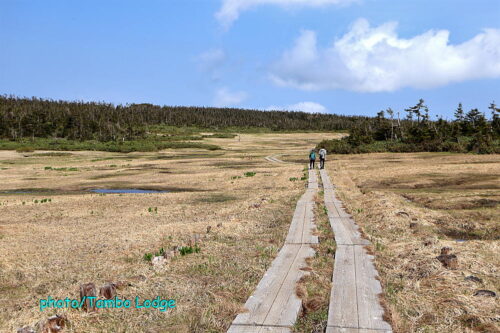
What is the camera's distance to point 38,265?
12453mm

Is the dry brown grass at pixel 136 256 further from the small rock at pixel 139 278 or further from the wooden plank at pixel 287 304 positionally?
the wooden plank at pixel 287 304

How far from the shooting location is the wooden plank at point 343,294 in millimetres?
6984

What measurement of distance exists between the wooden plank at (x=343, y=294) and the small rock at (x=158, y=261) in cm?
442

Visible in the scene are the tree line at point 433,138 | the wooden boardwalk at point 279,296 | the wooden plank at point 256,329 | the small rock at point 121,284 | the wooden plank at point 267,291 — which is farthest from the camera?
the tree line at point 433,138

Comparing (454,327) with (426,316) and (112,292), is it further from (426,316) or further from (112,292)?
(112,292)

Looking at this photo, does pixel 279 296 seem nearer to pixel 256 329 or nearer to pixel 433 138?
pixel 256 329

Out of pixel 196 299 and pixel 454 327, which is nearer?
pixel 454 327

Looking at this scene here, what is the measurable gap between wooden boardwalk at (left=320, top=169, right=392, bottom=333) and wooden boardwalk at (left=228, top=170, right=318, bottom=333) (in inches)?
28.4

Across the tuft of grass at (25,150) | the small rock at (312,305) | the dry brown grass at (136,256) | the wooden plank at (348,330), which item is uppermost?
the wooden plank at (348,330)

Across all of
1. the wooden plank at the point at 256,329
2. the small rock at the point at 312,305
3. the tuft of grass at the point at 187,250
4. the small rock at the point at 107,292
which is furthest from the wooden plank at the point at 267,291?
the small rock at the point at 107,292

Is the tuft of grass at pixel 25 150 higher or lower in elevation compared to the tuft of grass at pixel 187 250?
lower

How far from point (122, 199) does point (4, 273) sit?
767 inches

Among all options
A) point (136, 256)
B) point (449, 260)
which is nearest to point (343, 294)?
point (449, 260)

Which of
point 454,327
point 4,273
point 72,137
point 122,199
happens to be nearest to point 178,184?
point 122,199
